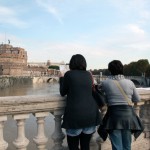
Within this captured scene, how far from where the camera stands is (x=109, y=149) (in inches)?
185

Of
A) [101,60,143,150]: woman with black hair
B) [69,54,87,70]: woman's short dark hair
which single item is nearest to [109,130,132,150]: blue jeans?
[101,60,143,150]: woman with black hair

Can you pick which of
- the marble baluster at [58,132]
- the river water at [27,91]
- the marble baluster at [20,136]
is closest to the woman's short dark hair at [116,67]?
the marble baluster at [58,132]

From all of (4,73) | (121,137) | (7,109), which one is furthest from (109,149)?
(4,73)

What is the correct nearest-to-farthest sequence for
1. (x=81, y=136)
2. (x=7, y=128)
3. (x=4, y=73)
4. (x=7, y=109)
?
(x=7, y=109), (x=81, y=136), (x=7, y=128), (x=4, y=73)

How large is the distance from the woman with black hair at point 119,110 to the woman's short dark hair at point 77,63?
0.39 m

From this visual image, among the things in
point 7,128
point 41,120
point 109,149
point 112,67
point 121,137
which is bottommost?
point 7,128

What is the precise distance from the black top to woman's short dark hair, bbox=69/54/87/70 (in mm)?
77

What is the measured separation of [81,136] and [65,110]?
41cm

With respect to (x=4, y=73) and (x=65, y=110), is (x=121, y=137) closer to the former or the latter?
(x=65, y=110)

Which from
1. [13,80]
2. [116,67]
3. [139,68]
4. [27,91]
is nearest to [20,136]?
[116,67]

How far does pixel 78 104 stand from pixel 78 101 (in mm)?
37

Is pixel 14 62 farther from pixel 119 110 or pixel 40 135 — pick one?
pixel 119 110

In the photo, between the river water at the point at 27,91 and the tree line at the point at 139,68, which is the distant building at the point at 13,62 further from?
the tree line at the point at 139,68

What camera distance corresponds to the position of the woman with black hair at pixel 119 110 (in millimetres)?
3850
